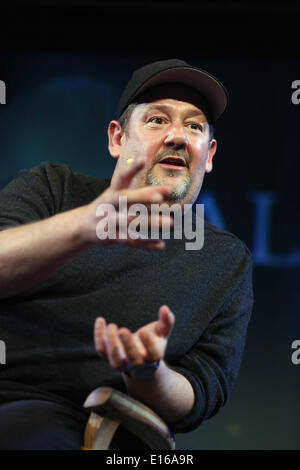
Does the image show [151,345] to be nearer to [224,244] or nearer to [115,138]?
[224,244]

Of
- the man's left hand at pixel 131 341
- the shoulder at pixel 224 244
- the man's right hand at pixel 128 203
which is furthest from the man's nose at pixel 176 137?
the man's left hand at pixel 131 341

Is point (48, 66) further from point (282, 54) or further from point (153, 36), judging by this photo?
point (282, 54)

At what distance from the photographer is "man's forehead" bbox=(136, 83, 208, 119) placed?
1.63 metres

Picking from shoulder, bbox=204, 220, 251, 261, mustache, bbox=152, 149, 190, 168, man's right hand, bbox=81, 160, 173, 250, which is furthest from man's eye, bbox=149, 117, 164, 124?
man's right hand, bbox=81, 160, 173, 250

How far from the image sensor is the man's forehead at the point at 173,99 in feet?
5.36

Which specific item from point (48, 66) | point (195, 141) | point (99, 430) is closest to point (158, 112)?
point (195, 141)

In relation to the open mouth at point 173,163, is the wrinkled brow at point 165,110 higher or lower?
higher

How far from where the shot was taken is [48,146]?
2.80 m

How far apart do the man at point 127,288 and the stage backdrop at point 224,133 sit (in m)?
1.03

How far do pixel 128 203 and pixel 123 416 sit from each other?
0.42 meters

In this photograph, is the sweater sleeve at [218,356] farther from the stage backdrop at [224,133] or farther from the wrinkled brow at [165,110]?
the stage backdrop at [224,133]

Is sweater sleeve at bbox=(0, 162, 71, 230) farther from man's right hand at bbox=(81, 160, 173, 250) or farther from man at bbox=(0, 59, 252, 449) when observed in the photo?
man's right hand at bbox=(81, 160, 173, 250)

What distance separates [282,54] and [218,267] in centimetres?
166

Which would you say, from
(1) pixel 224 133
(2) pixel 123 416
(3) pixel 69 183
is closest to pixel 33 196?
(3) pixel 69 183
